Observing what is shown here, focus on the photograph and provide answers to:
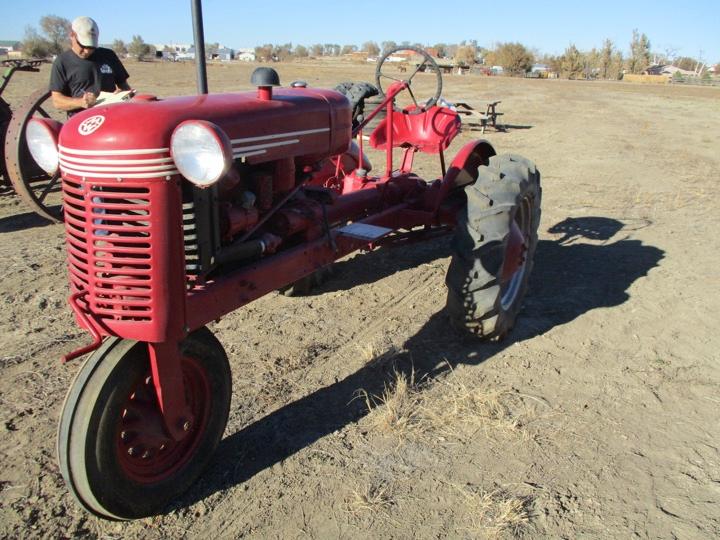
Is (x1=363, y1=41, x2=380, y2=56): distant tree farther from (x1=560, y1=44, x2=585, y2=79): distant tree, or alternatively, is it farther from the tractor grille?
the tractor grille

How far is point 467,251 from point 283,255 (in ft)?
3.73

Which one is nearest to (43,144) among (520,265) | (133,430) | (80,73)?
(133,430)

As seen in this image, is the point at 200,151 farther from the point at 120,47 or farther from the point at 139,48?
the point at 120,47

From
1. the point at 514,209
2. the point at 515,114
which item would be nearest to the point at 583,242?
the point at 514,209

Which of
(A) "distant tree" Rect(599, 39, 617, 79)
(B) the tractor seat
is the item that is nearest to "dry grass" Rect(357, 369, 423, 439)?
(B) the tractor seat

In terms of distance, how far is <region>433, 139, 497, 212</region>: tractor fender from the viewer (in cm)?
435

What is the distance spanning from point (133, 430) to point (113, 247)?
72 cm

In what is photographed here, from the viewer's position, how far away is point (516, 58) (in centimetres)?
4672

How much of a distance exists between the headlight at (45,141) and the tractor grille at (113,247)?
27cm

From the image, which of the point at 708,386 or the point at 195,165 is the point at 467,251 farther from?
the point at 195,165

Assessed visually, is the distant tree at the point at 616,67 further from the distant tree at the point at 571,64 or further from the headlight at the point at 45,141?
the headlight at the point at 45,141

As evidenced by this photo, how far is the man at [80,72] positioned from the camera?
5.50 metres

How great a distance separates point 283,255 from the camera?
3053mm

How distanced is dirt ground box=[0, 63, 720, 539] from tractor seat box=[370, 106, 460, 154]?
0.99 metres
